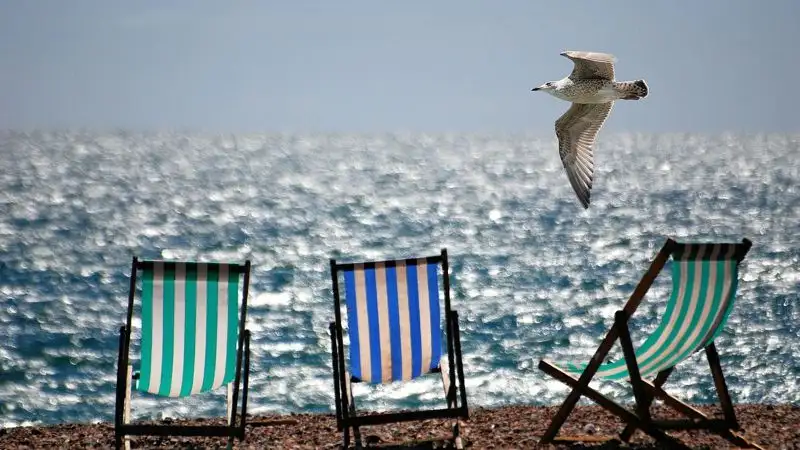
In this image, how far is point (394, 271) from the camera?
15.5ft

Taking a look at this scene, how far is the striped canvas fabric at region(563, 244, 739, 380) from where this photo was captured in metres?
4.36

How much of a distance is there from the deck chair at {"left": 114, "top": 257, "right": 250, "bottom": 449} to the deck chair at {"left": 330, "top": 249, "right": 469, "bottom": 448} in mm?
434

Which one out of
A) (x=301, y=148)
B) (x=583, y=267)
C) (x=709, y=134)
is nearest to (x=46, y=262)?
(x=583, y=267)

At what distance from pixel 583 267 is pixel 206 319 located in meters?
21.6

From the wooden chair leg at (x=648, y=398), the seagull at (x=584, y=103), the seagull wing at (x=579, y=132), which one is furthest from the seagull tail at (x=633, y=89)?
the wooden chair leg at (x=648, y=398)

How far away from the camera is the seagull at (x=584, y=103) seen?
755 centimetres

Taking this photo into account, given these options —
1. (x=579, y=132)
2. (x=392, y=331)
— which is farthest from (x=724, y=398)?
(x=579, y=132)

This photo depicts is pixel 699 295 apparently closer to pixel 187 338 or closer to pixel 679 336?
pixel 679 336

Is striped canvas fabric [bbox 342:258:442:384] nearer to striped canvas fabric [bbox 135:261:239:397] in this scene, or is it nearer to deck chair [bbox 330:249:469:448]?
deck chair [bbox 330:249:469:448]

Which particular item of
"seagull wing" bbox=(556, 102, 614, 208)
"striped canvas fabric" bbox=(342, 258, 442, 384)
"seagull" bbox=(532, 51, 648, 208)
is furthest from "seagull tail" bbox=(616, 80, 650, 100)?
"striped canvas fabric" bbox=(342, 258, 442, 384)

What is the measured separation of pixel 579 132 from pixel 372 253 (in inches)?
777

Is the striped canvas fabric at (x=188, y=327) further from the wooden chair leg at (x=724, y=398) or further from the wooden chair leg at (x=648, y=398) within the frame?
the wooden chair leg at (x=724, y=398)

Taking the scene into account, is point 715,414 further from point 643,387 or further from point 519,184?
point 519,184

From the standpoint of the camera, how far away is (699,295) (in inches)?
174
